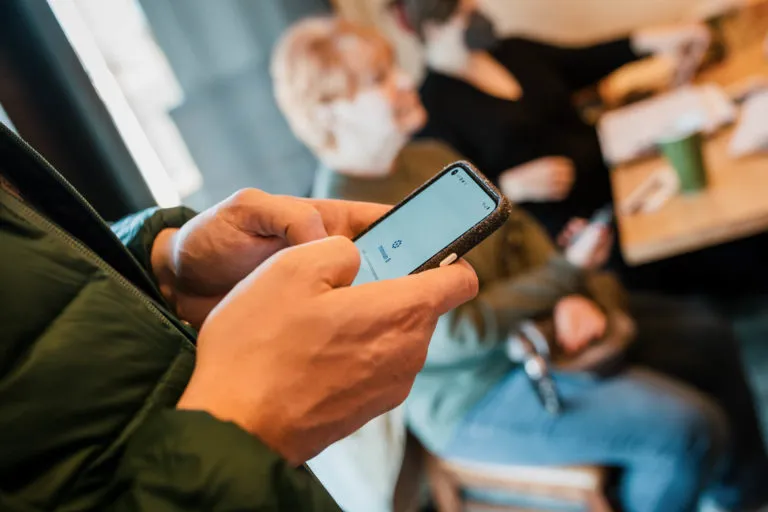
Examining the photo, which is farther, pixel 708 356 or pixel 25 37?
pixel 708 356

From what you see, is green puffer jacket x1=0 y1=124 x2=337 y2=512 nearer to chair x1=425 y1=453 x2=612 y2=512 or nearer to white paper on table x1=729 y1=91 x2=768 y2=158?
chair x1=425 y1=453 x2=612 y2=512

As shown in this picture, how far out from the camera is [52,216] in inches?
18.6

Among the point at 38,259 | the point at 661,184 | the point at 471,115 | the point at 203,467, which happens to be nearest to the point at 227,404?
the point at 203,467

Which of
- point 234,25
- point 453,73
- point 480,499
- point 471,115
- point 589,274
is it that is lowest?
point 480,499

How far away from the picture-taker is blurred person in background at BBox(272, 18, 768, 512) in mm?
1047

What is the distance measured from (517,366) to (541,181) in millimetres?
539

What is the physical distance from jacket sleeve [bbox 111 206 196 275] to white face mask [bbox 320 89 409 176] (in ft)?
1.69

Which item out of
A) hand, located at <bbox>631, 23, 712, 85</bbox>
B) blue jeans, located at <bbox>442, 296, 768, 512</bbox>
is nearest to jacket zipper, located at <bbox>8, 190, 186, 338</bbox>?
blue jeans, located at <bbox>442, 296, 768, 512</bbox>

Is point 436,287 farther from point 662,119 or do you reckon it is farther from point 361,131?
point 662,119

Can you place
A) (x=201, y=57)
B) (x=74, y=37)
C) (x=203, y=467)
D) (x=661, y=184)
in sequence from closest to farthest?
(x=203, y=467), (x=74, y=37), (x=661, y=184), (x=201, y=57)

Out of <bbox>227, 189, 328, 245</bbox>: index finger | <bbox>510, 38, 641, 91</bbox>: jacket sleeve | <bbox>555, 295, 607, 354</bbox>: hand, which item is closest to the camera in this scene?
<bbox>227, 189, 328, 245</bbox>: index finger

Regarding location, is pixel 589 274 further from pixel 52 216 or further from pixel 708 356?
pixel 52 216

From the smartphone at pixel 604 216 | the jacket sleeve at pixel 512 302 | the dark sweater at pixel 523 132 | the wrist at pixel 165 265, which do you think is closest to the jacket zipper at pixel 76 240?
the wrist at pixel 165 265

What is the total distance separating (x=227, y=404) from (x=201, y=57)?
1.38 metres
